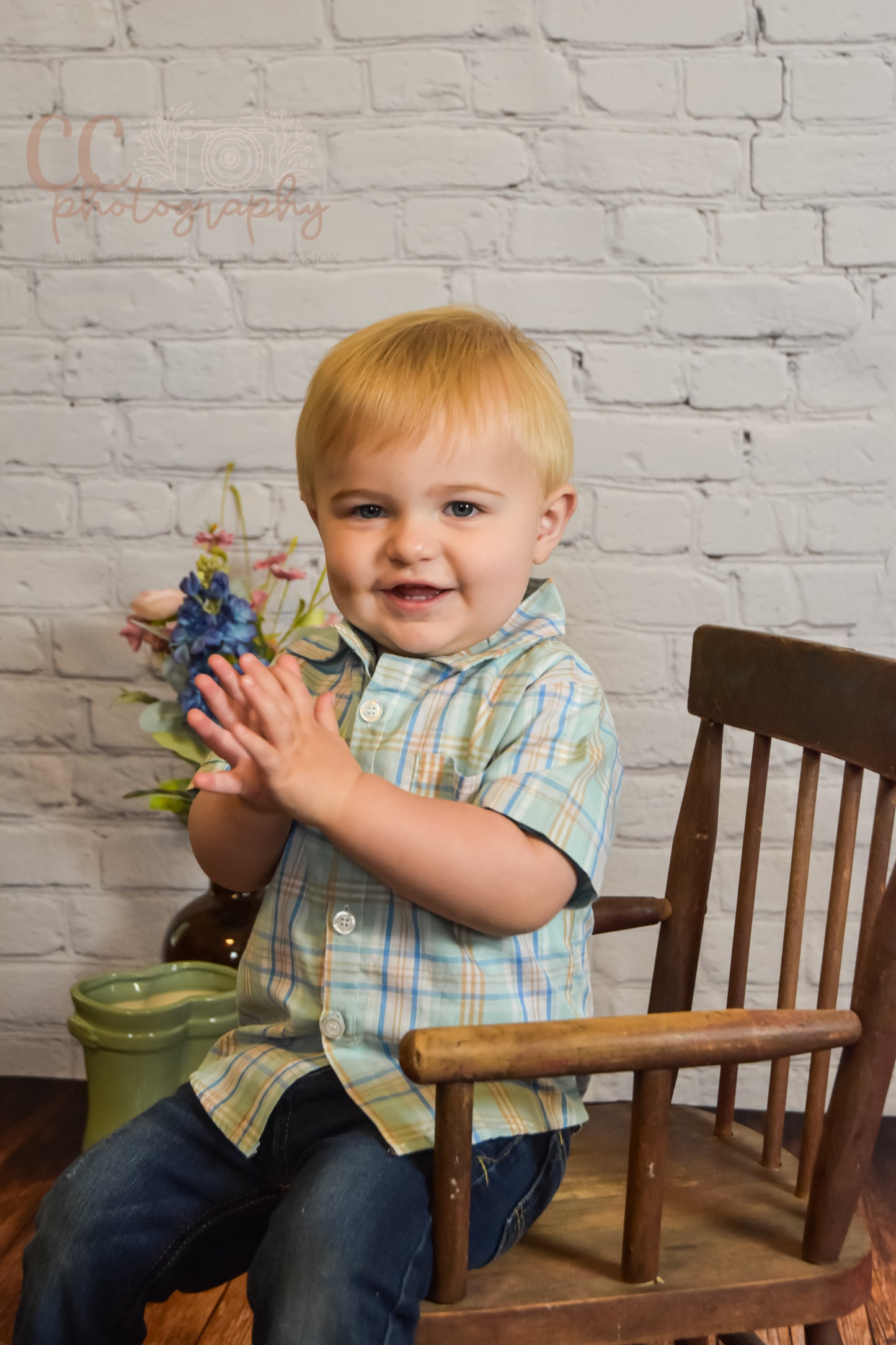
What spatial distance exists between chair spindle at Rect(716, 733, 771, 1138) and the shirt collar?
233 millimetres

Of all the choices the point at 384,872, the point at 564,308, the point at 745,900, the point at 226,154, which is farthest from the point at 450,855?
the point at 226,154

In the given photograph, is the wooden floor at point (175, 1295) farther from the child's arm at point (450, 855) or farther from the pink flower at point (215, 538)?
the pink flower at point (215, 538)

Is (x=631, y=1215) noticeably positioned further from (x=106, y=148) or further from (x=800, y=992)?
(x=106, y=148)

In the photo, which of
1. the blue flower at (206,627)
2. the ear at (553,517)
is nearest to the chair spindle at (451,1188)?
the ear at (553,517)

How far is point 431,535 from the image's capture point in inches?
37.3

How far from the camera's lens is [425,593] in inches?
38.2

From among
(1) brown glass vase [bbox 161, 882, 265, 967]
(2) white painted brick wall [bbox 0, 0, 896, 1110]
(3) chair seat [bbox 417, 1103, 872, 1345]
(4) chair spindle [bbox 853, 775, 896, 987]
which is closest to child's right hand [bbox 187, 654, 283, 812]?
(3) chair seat [bbox 417, 1103, 872, 1345]

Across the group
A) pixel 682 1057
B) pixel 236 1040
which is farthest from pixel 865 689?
pixel 236 1040

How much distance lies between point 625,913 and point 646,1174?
1.13 ft

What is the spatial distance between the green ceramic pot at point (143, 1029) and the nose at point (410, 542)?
2.56 ft

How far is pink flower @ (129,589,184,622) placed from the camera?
1.50 m

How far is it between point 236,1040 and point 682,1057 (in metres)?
0.40

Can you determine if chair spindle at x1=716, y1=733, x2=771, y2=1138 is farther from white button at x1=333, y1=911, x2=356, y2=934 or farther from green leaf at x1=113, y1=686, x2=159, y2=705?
green leaf at x1=113, y1=686, x2=159, y2=705

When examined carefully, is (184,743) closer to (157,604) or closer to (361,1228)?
(157,604)
